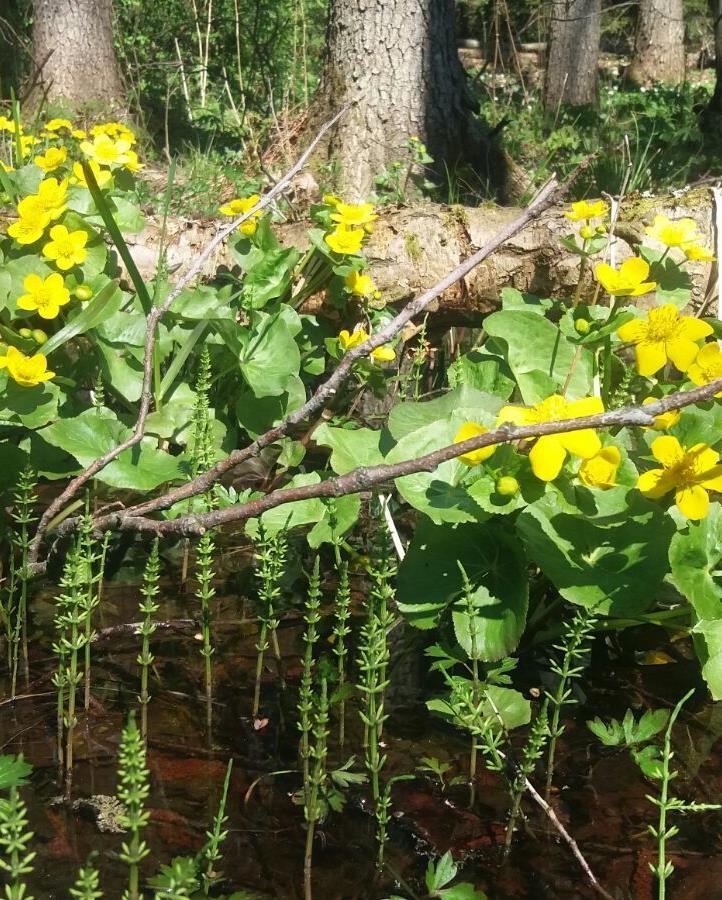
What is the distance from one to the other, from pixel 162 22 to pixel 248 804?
922 centimetres

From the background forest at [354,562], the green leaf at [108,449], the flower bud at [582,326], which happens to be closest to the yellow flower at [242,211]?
the background forest at [354,562]

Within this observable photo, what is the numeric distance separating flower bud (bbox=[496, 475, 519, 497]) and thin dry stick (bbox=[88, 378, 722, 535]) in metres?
0.08

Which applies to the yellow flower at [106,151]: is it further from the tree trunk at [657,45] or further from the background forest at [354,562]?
the tree trunk at [657,45]

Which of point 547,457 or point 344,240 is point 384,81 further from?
point 547,457

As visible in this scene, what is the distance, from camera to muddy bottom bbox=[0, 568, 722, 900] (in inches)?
52.6

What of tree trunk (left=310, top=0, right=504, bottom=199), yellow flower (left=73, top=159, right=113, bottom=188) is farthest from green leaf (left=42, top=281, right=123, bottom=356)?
tree trunk (left=310, top=0, right=504, bottom=199)

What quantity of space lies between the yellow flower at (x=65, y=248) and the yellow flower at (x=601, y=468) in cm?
127

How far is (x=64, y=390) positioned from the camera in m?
2.23

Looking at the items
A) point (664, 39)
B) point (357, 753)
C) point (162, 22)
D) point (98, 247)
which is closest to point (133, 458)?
point (98, 247)

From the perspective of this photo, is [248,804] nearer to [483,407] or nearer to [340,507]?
[340,507]

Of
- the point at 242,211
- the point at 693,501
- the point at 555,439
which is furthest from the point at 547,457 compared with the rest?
the point at 242,211

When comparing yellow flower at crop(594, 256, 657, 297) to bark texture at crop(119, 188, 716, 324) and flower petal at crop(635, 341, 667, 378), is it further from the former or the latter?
bark texture at crop(119, 188, 716, 324)

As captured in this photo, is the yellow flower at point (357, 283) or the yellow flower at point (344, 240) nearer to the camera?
the yellow flower at point (344, 240)

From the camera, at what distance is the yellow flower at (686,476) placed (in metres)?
1.44
